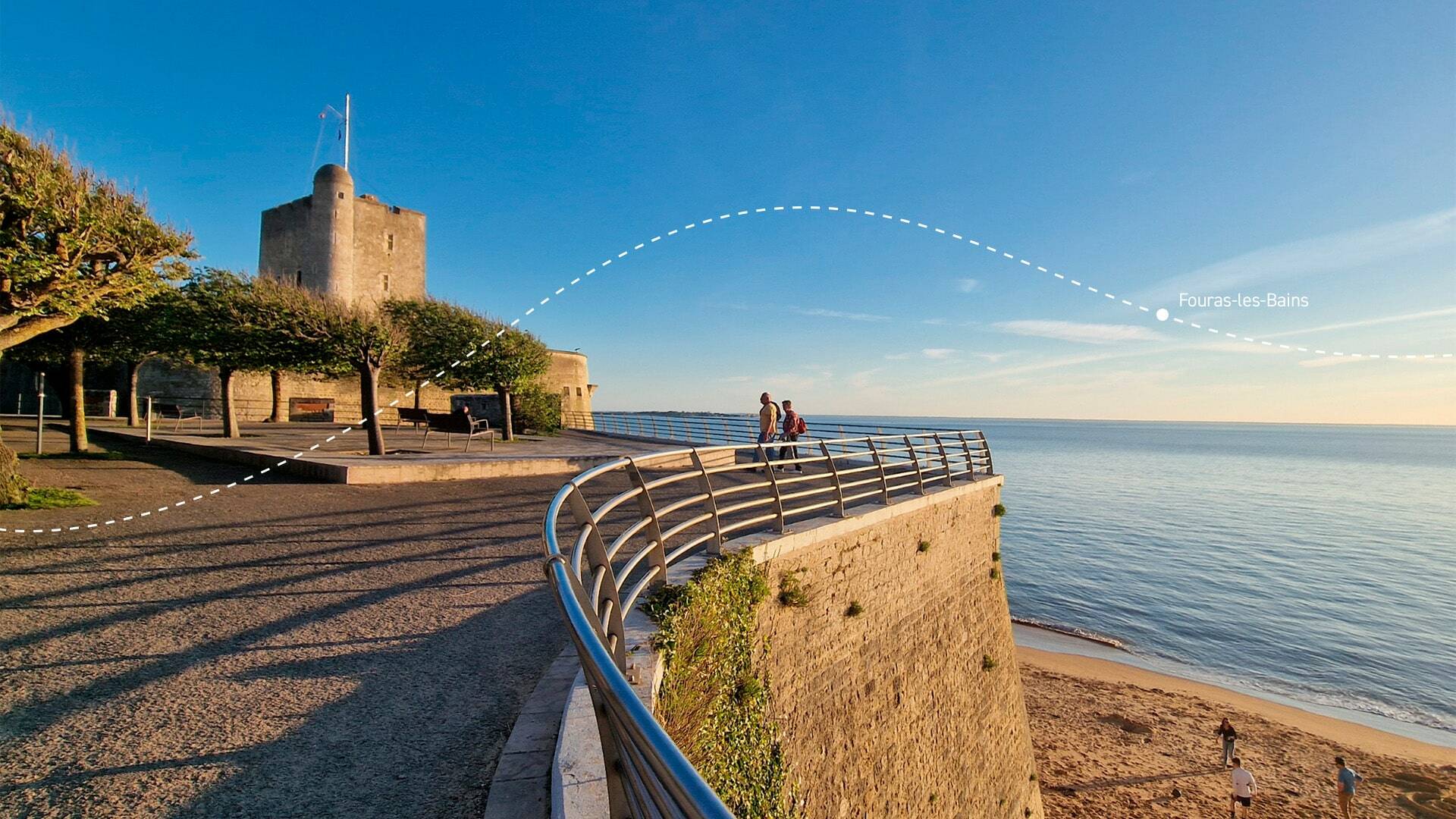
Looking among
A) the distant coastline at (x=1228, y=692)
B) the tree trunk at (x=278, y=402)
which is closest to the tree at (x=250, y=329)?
the tree trunk at (x=278, y=402)

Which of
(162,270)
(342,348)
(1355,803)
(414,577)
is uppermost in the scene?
(162,270)

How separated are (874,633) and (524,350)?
17.3 meters

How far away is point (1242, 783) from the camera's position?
13.1m

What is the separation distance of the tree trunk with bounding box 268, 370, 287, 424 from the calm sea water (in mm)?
25087

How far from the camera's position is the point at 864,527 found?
7902mm

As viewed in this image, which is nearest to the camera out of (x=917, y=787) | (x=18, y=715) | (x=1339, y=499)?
(x=18, y=715)

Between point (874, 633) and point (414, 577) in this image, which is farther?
point (874, 633)

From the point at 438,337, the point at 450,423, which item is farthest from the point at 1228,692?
the point at 438,337

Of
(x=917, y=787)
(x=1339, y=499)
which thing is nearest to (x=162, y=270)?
(x=917, y=787)

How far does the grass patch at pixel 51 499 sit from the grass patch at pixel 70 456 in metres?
5.13

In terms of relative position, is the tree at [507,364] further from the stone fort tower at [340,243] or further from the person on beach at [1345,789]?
the person on beach at [1345,789]

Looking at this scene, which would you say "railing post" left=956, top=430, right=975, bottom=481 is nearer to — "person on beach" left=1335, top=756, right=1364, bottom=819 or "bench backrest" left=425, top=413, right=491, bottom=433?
"person on beach" left=1335, top=756, right=1364, bottom=819

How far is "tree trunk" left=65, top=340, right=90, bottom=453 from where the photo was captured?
493 inches

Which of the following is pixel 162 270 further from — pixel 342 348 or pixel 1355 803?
pixel 1355 803
